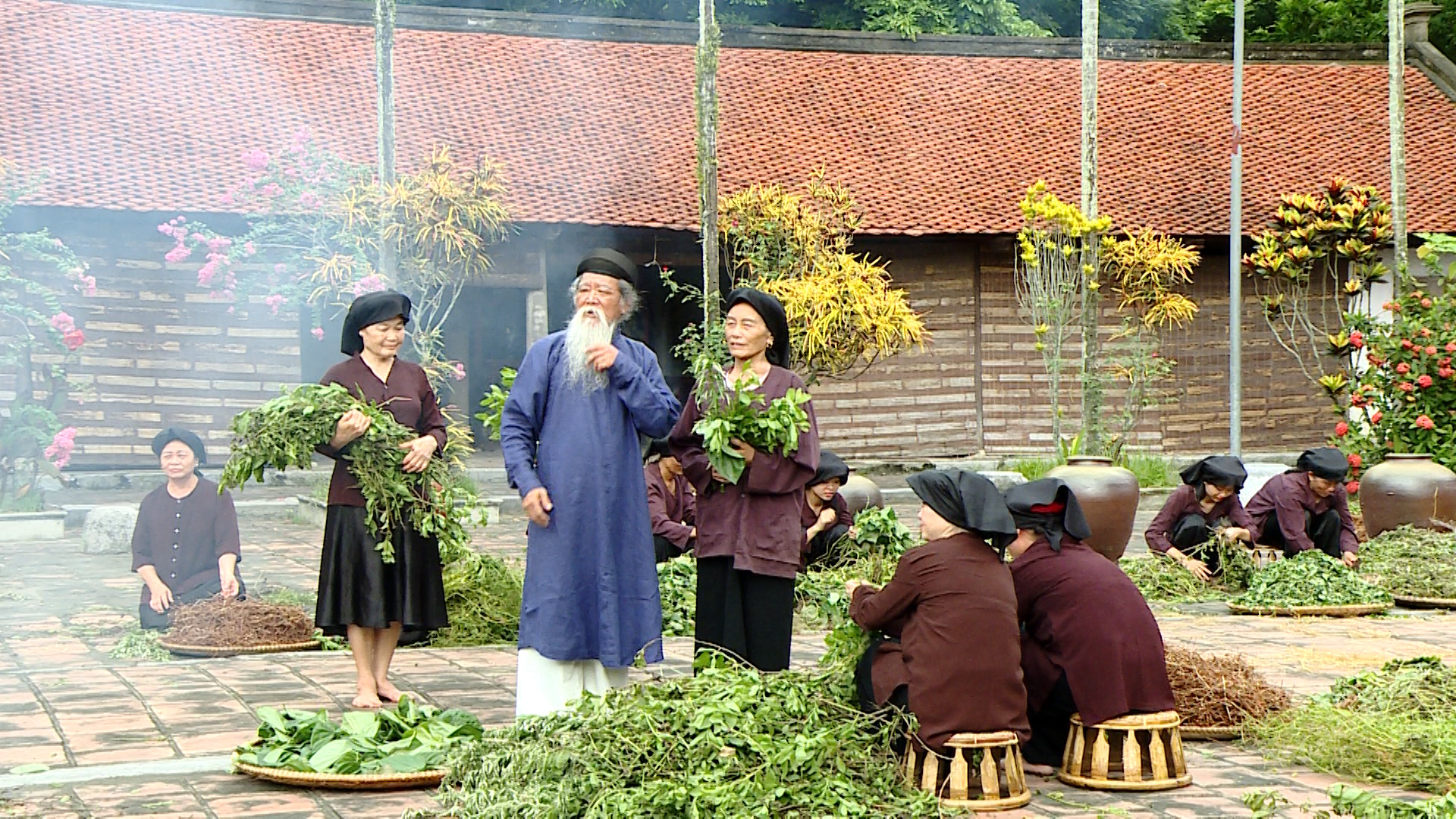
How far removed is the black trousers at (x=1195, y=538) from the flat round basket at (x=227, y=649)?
227 inches

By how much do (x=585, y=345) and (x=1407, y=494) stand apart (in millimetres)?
8703

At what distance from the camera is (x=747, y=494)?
5.86 metres

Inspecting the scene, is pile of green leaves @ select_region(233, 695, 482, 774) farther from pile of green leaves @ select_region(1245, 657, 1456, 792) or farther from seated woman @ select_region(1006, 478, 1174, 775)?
pile of green leaves @ select_region(1245, 657, 1456, 792)

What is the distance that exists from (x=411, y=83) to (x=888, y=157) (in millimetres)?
6368

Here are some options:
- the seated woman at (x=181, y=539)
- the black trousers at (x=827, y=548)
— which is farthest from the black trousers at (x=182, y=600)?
the black trousers at (x=827, y=548)

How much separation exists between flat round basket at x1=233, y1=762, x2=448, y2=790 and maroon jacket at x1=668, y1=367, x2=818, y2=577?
4.01ft

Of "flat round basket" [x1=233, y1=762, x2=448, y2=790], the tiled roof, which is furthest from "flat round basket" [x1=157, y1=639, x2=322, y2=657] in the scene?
the tiled roof

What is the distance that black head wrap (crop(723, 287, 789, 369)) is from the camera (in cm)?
594

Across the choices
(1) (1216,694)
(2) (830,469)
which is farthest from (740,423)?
(2) (830,469)

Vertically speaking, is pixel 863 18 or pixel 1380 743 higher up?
pixel 863 18

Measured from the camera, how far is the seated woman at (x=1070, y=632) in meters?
5.61

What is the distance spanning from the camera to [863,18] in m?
28.1

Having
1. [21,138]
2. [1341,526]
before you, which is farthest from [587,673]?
[21,138]

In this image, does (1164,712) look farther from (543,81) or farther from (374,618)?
(543,81)
